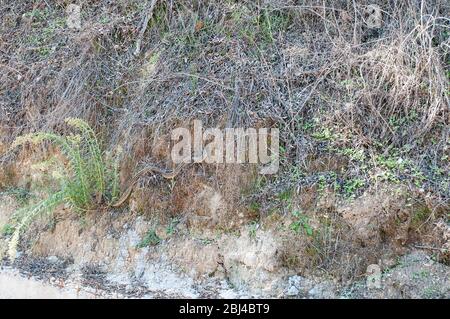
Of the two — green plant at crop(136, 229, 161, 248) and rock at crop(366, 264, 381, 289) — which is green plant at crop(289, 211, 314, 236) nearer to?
rock at crop(366, 264, 381, 289)

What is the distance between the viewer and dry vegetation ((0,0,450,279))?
14.7ft

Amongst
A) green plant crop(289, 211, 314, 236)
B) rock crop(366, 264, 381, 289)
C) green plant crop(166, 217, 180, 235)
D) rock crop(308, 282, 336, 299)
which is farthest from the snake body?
rock crop(366, 264, 381, 289)

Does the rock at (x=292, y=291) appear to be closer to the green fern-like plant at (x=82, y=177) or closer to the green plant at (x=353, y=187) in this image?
the green plant at (x=353, y=187)

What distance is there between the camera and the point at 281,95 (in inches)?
201

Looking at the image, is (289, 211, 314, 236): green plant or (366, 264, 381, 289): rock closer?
(366, 264, 381, 289): rock

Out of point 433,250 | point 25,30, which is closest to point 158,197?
point 433,250

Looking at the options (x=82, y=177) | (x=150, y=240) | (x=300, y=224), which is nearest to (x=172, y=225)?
(x=150, y=240)

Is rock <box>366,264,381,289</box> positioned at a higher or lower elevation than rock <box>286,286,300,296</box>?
higher

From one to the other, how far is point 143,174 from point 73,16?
261 cm

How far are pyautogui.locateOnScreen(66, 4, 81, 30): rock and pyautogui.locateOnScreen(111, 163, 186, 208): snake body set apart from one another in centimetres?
232

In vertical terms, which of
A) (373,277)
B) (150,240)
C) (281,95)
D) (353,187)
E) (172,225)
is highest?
(281,95)

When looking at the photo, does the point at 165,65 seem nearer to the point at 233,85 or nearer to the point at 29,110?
the point at 233,85

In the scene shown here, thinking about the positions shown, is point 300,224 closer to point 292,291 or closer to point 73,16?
point 292,291

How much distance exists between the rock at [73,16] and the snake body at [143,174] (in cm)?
232
